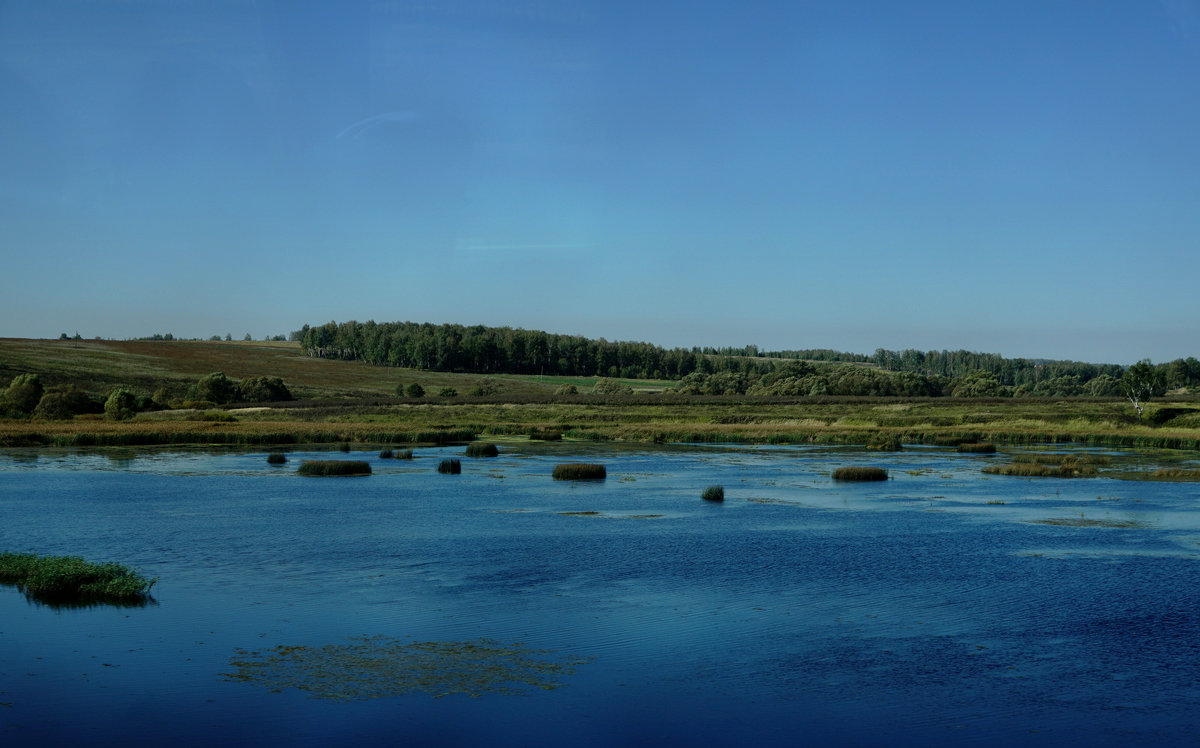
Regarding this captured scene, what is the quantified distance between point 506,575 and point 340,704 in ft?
29.3

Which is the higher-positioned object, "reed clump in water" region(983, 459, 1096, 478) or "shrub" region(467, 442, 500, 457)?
"reed clump in water" region(983, 459, 1096, 478)

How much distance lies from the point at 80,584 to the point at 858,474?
32.4m

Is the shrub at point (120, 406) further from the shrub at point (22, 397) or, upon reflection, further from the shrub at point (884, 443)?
the shrub at point (884, 443)

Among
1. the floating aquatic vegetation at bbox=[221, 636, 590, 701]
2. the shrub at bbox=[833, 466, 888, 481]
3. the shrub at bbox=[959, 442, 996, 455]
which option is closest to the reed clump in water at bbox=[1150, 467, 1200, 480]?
the shrub at bbox=[833, 466, 888, 481]

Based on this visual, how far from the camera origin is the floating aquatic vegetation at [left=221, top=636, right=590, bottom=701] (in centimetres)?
1438

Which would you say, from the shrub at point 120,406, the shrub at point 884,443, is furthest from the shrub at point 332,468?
the shrub at point 120,406

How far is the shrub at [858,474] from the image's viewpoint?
43.8 meters

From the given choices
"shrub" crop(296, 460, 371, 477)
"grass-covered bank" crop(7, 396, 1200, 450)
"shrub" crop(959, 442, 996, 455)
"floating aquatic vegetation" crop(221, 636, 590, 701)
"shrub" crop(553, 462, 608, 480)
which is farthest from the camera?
"grass-covered bank" crop(7, 396, 1200, 450)

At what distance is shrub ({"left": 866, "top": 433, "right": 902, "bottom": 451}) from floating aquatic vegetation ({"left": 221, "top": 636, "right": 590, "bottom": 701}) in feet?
164

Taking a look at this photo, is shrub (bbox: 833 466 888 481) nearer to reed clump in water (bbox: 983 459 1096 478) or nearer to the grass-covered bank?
reed clump in water (bbox: 983 459 1096 478)

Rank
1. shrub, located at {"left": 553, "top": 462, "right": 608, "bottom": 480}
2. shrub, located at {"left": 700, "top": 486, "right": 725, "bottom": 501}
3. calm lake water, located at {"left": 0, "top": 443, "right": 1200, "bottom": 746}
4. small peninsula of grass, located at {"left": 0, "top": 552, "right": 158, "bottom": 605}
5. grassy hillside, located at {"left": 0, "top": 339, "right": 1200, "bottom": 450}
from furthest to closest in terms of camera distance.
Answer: grassy hillside, located at {"left": 0, "top": 339, "right": 1200, "bottom": 450} < shrub, located at {"left": 553, "top": 462, "right": 608, "bottom": 480} < shrub, located at {"left": 700, "top": 486, "right": 725, "bottom": 501} < small peninsula of grass, located at {"left": 0, "top": 552, "right": 158, "bottom": 605} < calm lake water, located at {"left": 0, "top": 443, "right": 1200, "bottom": 746}

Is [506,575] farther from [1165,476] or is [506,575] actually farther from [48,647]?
[1165,476]

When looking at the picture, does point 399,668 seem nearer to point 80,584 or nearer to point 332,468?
point 80,584

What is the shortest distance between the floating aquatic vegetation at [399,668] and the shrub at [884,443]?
49.9 meters
